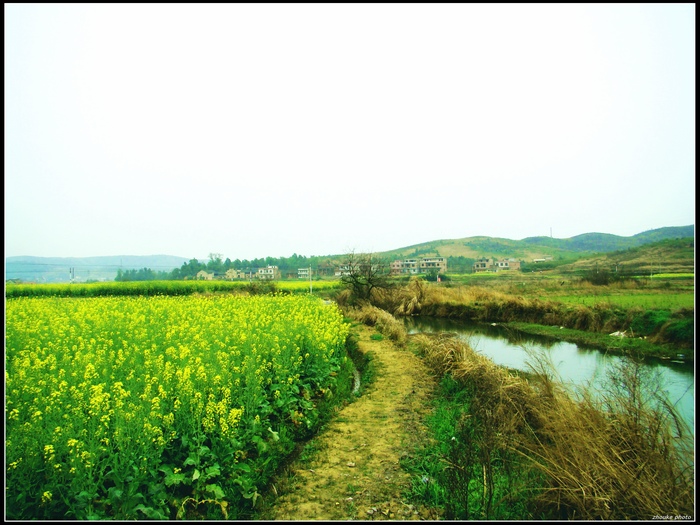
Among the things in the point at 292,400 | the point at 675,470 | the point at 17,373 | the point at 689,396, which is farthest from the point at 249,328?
the point at 689,396

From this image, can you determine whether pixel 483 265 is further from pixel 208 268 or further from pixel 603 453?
pixel 603 453

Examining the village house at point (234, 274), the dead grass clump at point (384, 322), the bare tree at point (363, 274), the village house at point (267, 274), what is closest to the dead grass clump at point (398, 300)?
the bare tree at point (363, 274)

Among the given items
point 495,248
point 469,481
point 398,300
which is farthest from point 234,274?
point 495,248

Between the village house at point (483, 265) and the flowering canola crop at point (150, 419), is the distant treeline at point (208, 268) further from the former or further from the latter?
the village house at point (483, 265)

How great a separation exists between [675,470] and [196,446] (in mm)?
5741

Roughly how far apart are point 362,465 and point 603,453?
10.3 ft

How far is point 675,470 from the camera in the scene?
5082 millimetres

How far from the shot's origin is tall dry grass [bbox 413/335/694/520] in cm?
452

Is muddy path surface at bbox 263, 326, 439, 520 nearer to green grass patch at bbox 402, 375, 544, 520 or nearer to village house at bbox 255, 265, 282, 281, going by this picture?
green grass patch at bbox 402, 375, 544, 520

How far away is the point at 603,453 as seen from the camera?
519 centimetres

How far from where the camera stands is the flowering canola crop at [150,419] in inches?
163

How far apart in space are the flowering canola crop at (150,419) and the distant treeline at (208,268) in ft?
120

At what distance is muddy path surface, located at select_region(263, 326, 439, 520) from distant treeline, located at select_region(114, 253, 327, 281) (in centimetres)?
3881

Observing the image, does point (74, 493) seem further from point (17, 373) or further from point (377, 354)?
point (377, 354)
